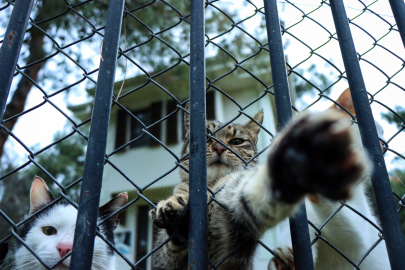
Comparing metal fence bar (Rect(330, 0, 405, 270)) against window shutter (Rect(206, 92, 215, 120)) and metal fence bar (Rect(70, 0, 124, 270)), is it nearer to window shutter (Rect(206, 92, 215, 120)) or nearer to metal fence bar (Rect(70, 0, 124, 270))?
metal fence bar (Rect(70, 0, 124, 270))

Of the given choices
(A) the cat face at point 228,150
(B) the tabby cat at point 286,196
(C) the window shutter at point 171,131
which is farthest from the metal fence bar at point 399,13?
(C) the window shutter at point 171,131

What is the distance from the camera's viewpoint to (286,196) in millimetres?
1011

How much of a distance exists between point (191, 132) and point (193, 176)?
0.64ft

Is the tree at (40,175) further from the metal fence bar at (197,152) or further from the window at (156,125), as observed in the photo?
the metal fence bar at (197,152)

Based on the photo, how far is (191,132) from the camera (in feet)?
4.24

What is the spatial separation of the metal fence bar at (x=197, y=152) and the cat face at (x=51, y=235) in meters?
1.26

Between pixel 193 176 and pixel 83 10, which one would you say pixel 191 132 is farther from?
pixel 83 10

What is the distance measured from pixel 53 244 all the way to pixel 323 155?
1943mm

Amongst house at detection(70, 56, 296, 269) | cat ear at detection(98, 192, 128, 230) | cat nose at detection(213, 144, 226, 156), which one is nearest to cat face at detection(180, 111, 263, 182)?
cat nose at detection(213, 144, 226, 156)

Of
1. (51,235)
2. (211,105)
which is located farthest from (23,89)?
(211,105)

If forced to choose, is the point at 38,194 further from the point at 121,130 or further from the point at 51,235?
the point at 121,130

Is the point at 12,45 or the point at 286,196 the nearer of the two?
the point at 286,196

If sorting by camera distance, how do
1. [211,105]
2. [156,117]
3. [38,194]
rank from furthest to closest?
[156,117] < [211,105] < [38,194]

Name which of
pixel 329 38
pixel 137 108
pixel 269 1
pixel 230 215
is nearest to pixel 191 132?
pixel 230 215
